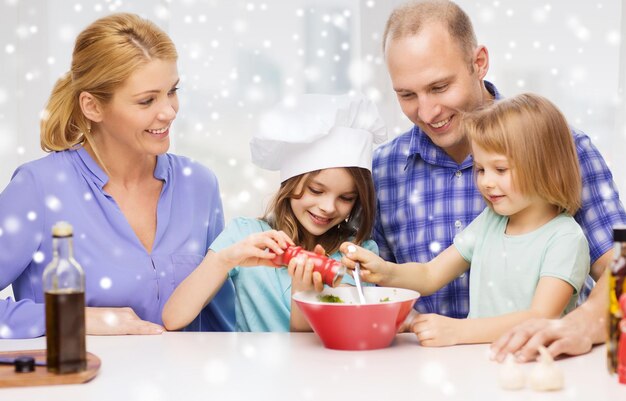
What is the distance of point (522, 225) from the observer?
5.32 ft

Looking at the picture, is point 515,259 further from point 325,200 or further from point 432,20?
point 432,20

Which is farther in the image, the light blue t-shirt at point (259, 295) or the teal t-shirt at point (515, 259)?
the light blue t-shirt at point (259, 295)

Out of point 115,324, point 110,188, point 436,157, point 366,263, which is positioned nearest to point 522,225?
point 366,263

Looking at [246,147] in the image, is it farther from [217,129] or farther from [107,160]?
[107,160]

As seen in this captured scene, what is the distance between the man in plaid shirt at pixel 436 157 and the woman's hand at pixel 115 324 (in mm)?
717

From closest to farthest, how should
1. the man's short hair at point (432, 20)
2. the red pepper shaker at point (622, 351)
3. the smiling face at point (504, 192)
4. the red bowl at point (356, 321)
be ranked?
the red pepper shaker at point (622, 351) → the red bowl at point (356, 321) → the smiling face at point (504, 192) → the man's short hair at point (432, 20)

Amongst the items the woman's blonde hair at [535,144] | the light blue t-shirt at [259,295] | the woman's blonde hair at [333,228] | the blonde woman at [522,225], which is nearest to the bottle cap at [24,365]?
the blonde woman at [522,225]

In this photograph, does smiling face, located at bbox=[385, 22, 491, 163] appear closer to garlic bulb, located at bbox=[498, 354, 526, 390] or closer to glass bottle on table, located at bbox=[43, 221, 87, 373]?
garlic bulb, located at bbox=[498, 354, 526, 390]

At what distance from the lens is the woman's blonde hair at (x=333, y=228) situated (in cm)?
186

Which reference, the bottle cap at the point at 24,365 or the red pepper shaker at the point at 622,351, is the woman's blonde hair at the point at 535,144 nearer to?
the red pepper shaker at the point at 622,351

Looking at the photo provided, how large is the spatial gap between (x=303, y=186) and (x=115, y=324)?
0.52 metres

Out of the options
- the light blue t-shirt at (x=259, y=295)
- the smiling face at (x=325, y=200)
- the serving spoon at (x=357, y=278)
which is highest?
the smiling face at (x=325, y=200)

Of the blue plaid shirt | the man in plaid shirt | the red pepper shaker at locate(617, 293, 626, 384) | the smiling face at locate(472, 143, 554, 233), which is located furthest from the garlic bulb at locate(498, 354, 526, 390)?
the blue plaid shirt

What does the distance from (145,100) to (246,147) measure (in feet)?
3.17
